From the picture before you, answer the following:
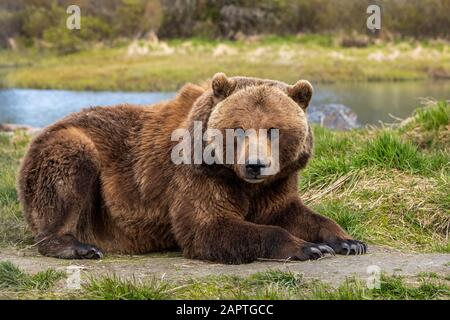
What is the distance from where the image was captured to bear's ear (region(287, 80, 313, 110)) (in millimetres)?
6836

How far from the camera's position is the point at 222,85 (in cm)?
677

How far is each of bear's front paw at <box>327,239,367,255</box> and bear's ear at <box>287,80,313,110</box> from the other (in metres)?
1.18

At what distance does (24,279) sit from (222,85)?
2241 millimetres

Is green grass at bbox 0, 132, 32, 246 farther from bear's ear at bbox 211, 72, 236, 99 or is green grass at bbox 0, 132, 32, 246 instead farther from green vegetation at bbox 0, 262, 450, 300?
bear's ear at bbox 211, 72, 236, 99

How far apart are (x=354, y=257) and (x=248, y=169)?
124 centimetres

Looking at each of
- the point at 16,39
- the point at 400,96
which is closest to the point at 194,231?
the point at 400,96

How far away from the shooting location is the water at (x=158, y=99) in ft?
58.2

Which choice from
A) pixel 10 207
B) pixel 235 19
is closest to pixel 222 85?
pixel 10 207

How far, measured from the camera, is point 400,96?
18.8 metres

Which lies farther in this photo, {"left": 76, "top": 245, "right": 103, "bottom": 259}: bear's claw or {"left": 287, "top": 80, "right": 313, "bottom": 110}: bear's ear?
{"left": 76, "top": 245, "right": 103, "bottom": 259}: bear's claw

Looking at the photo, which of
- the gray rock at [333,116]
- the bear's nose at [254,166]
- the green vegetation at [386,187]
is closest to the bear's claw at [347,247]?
the green vegetation at [386,187]

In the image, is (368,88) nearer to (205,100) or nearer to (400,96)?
(400,96)

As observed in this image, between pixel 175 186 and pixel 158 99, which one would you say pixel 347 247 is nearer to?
pixel 175 186

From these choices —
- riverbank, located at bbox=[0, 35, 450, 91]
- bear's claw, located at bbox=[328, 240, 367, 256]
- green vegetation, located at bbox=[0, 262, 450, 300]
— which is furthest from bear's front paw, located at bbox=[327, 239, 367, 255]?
riverbank, located at bbox=[0, 35, 450, 91]
